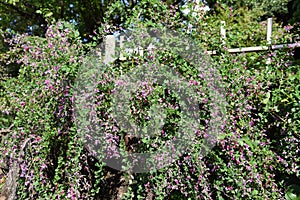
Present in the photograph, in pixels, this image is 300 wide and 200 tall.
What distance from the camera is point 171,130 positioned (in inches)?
87.0

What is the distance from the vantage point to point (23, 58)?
8.03ft

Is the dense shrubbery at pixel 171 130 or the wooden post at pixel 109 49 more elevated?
the wooden post at pixel 109 49

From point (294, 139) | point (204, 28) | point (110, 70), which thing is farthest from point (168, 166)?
point (204, 28)

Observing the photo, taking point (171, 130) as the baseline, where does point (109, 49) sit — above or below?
above

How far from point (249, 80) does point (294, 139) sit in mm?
544

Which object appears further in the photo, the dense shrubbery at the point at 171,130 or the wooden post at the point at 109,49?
the wooden post at the point at 109,49

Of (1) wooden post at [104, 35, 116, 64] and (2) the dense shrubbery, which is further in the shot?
(1) wooden post at [104, 35, 116, 64]

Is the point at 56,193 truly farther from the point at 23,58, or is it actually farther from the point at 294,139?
the point at 294,139

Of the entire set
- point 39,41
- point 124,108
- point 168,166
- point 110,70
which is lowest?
point 168,166

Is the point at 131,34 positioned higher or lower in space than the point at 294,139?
higher

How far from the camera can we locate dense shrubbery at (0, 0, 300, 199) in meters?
2.21

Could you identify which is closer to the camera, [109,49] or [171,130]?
[171,130]

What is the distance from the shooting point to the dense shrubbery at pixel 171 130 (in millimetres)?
2211

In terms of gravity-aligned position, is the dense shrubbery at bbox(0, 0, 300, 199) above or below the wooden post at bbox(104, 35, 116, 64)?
below
